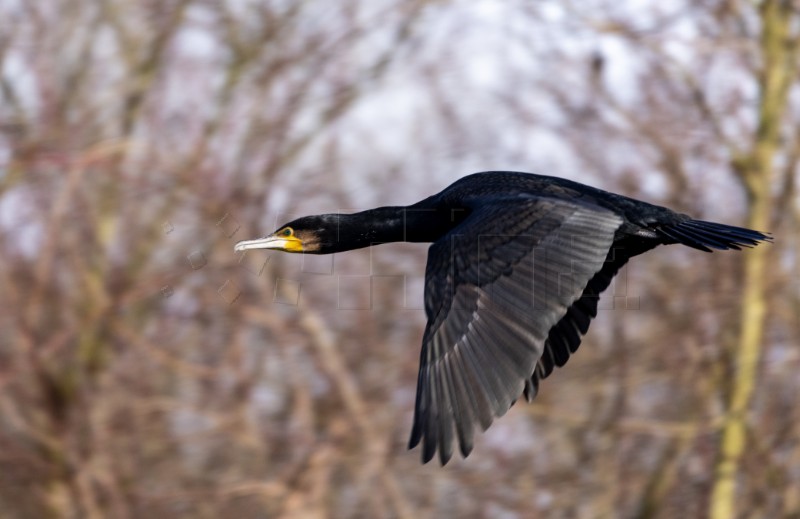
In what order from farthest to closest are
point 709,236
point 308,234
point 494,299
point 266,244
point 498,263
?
point 308,234
point 266,244
point 709,236
point 498,263
point 494,299

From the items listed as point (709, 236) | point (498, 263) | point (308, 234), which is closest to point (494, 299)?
point (498, 263)

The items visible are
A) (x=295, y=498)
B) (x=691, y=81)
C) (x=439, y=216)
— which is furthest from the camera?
(x=691, y=81)

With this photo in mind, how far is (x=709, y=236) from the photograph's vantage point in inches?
213

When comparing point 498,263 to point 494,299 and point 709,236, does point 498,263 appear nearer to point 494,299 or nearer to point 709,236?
point 494,299

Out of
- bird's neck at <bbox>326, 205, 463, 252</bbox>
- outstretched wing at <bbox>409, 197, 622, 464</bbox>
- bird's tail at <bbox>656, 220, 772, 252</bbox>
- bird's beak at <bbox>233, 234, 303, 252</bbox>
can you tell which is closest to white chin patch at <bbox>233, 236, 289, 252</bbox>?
bird's beak at <bbox>233, 234, 303, 252</bbox>

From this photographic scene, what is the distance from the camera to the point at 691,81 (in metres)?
9.83

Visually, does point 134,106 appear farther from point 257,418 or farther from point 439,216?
point 439,216

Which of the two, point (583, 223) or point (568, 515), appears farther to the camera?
point (568, 515)

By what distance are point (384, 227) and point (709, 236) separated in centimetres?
128

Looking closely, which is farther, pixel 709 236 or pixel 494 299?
pixel 709 236

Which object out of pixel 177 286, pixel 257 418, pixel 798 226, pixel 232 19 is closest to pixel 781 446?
pixel 798 226

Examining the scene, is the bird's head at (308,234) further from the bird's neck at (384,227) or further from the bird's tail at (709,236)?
the bird's tail at (709,236)

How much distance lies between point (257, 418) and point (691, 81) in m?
3.79

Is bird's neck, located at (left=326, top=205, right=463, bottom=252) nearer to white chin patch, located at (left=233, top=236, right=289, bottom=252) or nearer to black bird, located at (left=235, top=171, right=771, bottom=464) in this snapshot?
black bird, located at (left=235, top=171, right=771, bottom=464)
